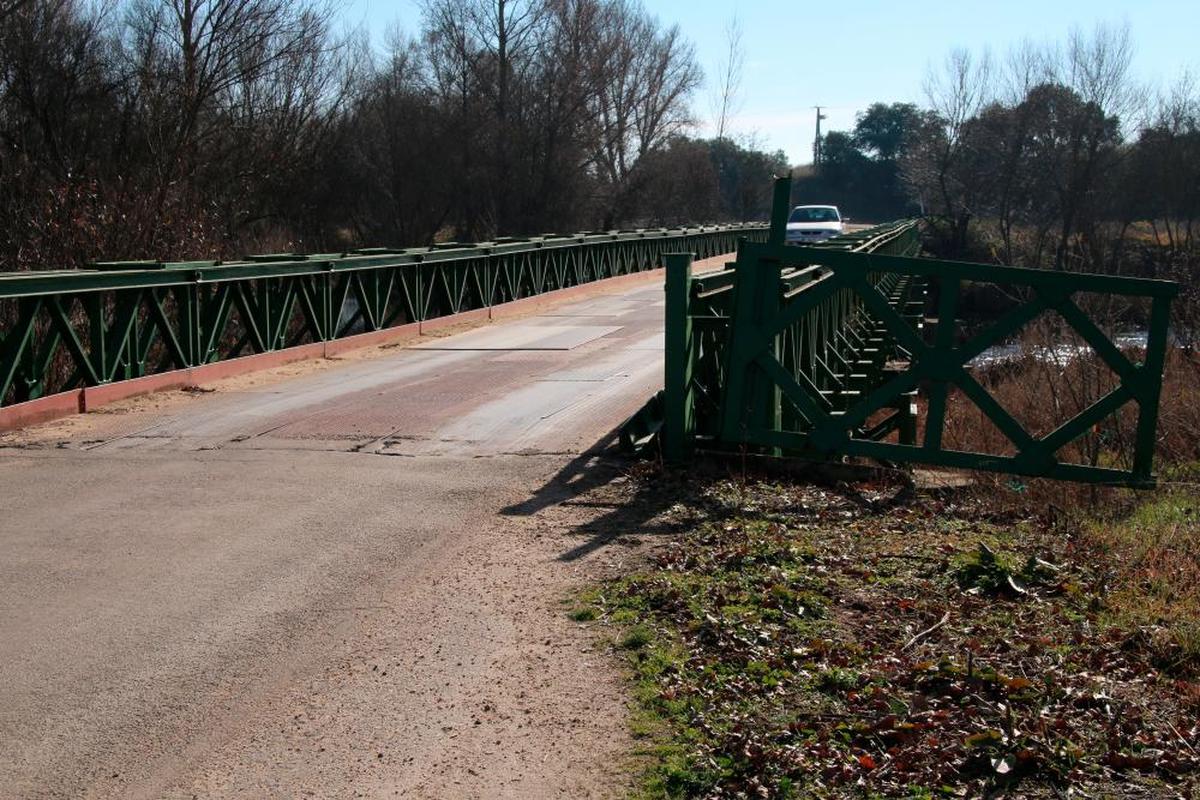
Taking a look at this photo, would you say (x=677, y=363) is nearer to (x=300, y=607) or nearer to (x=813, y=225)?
(x=300, y=607)

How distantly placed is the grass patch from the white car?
105 feet

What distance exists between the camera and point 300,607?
613cm

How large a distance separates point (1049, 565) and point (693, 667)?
7.62 feet

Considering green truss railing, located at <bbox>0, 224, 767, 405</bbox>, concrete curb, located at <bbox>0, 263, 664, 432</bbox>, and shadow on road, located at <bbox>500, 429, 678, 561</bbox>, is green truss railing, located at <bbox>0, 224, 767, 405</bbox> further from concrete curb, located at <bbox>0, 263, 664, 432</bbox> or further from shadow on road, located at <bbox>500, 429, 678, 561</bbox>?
shadow on road, located at <bbox>500, 429, 678, 561</bbox>

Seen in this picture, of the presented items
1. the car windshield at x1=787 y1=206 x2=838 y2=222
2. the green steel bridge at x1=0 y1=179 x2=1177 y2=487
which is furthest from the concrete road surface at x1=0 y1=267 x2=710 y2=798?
the car windshield at x1=787 y1=206 x2=838 y2=222

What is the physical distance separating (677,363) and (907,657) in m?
4.13

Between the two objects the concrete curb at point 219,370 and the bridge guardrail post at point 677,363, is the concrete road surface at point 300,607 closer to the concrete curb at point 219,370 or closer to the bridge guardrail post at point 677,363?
the concrete curb at point 219,370

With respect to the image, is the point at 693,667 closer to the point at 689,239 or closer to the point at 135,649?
the point at 135,649

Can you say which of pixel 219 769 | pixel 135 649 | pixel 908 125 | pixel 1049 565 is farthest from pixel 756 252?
pixel 908 125

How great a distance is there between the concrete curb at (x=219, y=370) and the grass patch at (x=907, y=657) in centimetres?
628

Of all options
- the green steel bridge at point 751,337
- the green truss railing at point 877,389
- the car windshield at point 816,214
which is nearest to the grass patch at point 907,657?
the green truss railing at point 877,389

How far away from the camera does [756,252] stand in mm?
8609

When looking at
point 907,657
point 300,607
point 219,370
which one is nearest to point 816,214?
point 219,370

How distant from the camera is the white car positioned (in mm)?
40375
